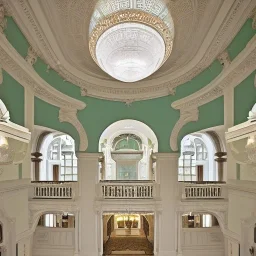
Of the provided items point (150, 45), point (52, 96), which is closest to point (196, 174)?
point (52, 96)

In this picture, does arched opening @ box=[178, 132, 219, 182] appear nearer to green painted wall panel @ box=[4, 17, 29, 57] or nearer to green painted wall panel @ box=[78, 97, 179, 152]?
green painted wall panel @ box=[78, 97, 179, 152]

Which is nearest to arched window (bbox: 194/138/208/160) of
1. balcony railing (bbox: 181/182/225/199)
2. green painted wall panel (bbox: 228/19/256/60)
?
balcony railing (bbox: 181/182/225/199)

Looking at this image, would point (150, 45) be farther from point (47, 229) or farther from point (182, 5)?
point (47, 229)

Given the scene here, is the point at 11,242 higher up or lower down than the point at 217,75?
lower down

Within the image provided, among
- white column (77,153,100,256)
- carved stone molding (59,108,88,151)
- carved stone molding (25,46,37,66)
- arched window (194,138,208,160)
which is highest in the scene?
carved stone molding (25,46,37,66)

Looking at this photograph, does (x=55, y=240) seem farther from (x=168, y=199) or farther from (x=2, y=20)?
(x=2, y=20)

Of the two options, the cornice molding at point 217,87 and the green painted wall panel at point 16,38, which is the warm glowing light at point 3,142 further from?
the cornice molding at point 217,87

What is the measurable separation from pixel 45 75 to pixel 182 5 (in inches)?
186

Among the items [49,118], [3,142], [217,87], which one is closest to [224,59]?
[217,87]

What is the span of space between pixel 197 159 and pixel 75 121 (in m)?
9.15

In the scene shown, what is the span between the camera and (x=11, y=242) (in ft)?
24.1

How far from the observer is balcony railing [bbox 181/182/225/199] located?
11.2 meters

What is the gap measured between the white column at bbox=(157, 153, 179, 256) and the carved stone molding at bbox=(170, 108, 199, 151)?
1.32ft

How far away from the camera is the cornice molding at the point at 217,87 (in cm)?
700
